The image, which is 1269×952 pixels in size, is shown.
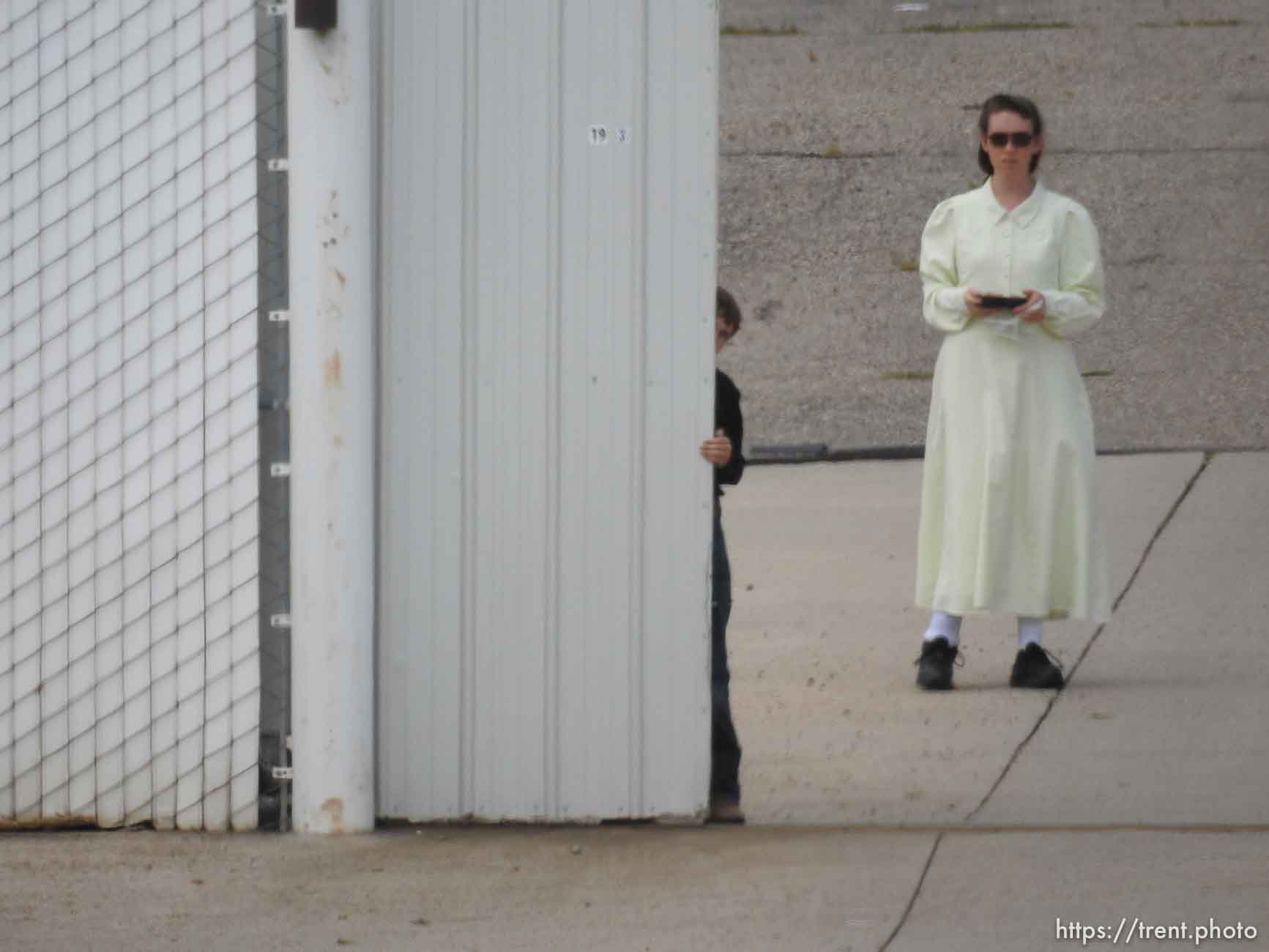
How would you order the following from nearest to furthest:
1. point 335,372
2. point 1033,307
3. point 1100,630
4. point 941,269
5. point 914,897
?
point 914,897 < point 335,372 < point 1033,307 < point 941,269 < point 1100,630

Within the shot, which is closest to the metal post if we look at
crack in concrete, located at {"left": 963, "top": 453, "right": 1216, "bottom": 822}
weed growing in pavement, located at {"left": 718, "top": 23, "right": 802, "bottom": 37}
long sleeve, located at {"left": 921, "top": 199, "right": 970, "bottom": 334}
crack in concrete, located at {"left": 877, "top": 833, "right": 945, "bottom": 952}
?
crack in concrete, located at {"left": 877, "top": 833, "right": 945, "bottom": 952}

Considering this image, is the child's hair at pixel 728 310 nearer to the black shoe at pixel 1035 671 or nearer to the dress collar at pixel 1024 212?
the dress collar at pixel 1024 212

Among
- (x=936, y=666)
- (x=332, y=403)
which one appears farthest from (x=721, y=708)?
(x=936, y=666)

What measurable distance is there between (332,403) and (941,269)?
2.58 m

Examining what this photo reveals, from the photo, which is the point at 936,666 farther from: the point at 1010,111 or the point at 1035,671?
the point at 1010,111

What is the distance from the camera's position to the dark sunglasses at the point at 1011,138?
24.3 feet

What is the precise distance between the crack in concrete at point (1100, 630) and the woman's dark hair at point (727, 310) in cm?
133

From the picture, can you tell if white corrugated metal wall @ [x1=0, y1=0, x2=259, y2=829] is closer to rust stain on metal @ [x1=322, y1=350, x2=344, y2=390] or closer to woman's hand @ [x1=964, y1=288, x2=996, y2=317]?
rust stain on metal @ [x1=322, y1=350, x2=344, y2=390]

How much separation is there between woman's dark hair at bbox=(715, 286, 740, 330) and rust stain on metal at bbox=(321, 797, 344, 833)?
4.88 feet

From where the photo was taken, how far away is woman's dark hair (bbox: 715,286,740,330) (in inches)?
237

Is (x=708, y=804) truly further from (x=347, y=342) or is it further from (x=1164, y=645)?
(x=1164, y=645)

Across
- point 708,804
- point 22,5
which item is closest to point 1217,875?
point 708,804

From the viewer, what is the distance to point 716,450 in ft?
18.4

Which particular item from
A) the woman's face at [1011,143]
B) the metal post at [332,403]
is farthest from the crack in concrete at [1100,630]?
the metal post at [332,403]
